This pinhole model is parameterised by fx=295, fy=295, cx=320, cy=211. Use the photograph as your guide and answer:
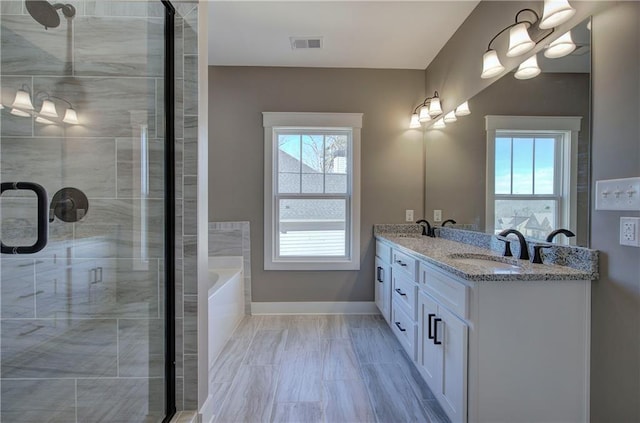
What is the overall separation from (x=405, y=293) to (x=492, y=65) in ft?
5.54

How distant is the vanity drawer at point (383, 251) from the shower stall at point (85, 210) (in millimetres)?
1866

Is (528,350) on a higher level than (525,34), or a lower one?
lower

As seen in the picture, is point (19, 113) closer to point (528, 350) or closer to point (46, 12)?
point (46, 12)

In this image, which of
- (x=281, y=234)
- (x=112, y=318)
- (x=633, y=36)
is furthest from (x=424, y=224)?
(x=112, y=318)

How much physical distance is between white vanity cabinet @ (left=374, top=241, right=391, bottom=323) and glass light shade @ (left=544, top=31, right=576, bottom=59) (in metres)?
1.73

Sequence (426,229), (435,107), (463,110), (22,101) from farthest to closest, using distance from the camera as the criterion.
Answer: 1. (426,229)
2. (435,107)
3. (463,110)
4. (22,101)

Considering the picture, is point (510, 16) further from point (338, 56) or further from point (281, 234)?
point (281, 234)

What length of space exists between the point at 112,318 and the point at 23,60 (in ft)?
4.74

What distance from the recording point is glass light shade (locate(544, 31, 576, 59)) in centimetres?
146

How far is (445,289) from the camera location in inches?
62.4

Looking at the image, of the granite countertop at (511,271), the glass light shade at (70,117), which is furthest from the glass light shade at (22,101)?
the granite countertop at (511,271)

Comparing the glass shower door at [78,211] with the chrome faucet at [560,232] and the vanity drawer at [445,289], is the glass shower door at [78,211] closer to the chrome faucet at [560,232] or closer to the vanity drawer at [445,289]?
the vanity drawer at [445,289]

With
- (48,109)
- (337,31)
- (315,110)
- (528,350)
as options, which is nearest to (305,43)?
(337,31)

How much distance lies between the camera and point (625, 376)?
3.92 feet
